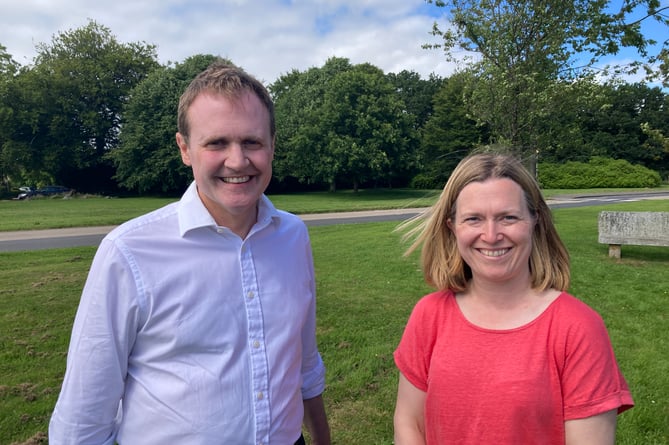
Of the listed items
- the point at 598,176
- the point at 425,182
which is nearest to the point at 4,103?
the point at 425,182

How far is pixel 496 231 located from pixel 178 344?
119cm

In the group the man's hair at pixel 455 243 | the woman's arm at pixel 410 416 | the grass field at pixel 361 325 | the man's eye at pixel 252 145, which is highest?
the man's eye at pixel 252 145

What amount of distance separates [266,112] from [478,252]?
0.96 meters

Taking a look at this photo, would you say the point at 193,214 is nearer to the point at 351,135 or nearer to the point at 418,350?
the point at 418,350

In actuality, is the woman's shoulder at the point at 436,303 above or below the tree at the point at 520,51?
below

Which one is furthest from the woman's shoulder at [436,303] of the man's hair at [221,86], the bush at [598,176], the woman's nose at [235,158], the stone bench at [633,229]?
the bush at [598,176]

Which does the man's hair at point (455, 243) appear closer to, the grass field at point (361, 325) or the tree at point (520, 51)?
the grass field at point (361, 325)

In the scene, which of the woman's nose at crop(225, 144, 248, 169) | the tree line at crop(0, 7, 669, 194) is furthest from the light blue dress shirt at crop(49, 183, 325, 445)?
the tree line at crop(0, 7, 669, 194)

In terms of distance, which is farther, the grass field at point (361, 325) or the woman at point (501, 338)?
the grass field at point (361, 325)

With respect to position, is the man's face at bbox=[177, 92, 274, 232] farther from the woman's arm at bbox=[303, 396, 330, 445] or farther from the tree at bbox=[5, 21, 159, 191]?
the tree at bbox=[5, 21, 159, 191]

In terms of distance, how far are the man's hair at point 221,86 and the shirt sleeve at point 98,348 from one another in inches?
21.3

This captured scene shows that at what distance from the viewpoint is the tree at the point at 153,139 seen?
3747 cm

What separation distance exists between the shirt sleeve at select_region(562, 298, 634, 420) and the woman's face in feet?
1.01

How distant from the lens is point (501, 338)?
1.70 meters
